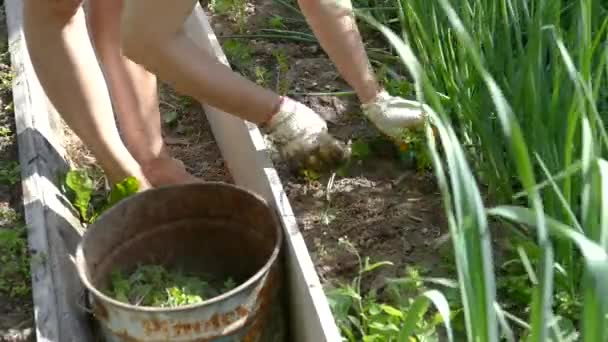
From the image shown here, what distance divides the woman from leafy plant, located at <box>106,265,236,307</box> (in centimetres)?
22

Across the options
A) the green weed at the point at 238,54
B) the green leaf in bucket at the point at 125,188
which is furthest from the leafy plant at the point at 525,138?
the green leaf in bucket at the point at 125,188

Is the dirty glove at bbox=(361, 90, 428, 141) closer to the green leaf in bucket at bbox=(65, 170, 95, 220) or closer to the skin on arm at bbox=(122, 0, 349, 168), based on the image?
the skin on arm at bbox=(122, 0, 349, 168)

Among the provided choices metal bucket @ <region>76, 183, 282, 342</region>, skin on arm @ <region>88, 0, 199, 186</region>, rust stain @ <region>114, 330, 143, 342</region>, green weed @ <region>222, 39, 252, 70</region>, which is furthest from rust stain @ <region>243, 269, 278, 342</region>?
green weed @ <region>222, 39, 252, 70</region>

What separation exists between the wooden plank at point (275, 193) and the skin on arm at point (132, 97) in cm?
17

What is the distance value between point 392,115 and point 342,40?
19cm

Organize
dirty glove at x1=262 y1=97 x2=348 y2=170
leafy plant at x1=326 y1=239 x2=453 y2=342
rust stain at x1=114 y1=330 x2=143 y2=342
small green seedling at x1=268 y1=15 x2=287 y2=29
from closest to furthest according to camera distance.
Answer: leafy plant at x1=326 y1=239 x2=453 y2=342 → rust stain at x1=114 y1=330 x2=143 y2=342 → dirty glove at x1=262 y1=97 x2=348 y2=170 → small green seedling at x1=268 y1=15 x2=287 y2=29

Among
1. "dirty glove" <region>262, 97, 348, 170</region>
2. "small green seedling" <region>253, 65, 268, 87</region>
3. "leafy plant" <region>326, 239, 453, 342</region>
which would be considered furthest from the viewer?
"small green seedling" <region>253, 65, 268, 87</region>

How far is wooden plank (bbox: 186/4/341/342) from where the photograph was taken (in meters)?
1.67

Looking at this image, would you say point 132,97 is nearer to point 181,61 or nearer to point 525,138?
point 181,61

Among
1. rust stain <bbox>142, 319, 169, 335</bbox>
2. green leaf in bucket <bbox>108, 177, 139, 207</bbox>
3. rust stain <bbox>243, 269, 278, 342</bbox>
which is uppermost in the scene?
green leaf in bucket <bbox>108, 177, 139, 207</bbox>

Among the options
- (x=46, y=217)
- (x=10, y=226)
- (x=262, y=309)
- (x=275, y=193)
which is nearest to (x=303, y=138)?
(x=275, y=193)

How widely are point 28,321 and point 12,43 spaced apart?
1060mm

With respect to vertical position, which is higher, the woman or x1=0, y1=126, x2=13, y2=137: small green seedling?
the woman

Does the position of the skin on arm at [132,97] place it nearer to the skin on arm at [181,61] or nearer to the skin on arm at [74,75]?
the skin on arm at [74,75]
